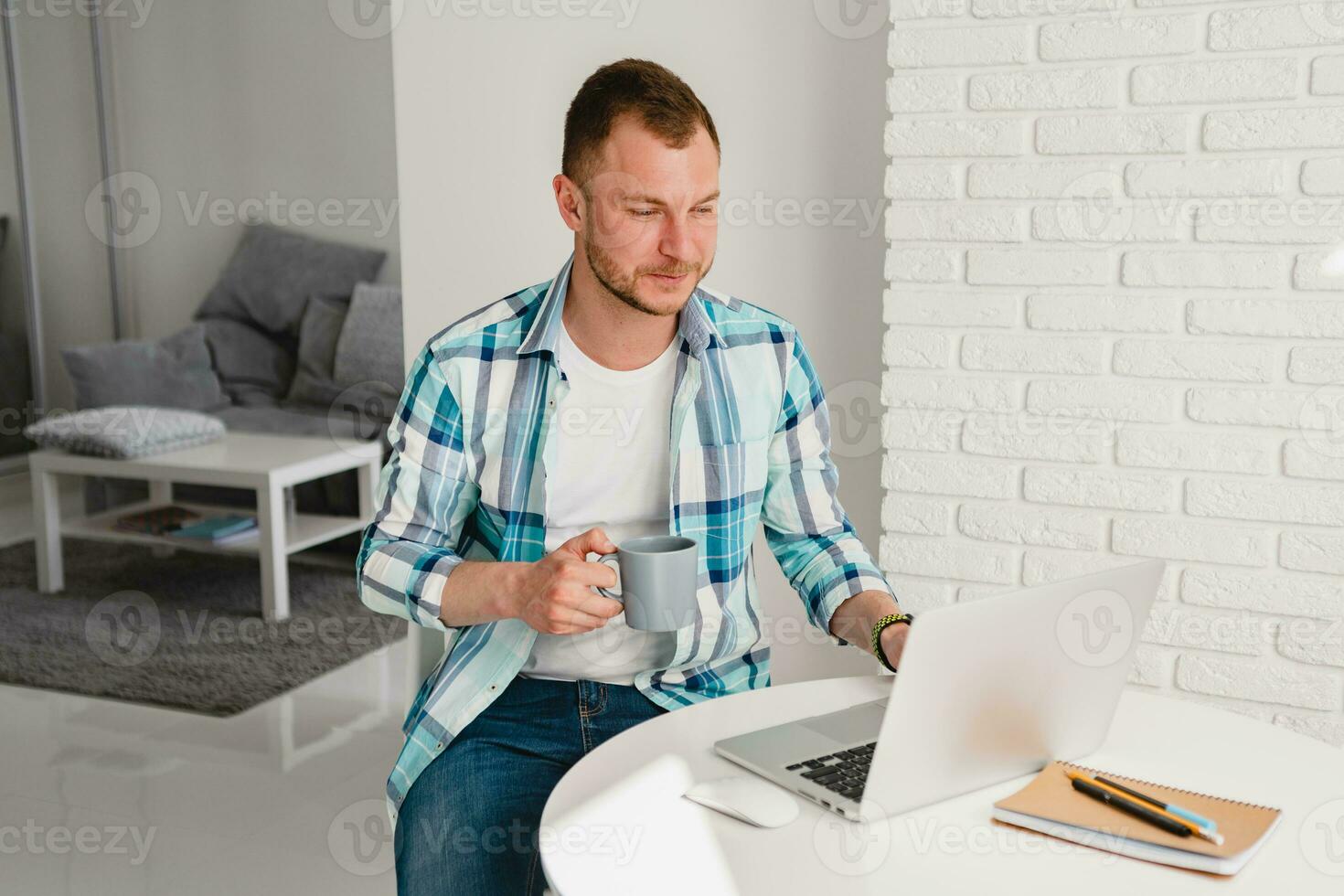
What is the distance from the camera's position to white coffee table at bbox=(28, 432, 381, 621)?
11.6 feet

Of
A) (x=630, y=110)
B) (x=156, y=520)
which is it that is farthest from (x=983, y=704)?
(x=156, y=520)

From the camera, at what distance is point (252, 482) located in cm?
351

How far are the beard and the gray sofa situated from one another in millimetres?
2909

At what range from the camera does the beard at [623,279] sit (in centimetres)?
Result: 145

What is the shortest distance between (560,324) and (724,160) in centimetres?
78

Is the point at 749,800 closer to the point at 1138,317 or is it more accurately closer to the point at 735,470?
the point at 735,470

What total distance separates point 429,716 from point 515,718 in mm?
100

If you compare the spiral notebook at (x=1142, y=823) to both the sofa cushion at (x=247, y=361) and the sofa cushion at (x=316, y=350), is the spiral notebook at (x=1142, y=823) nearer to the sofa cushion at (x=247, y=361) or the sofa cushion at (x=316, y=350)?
the sofa cushion at (x=316, y=350)

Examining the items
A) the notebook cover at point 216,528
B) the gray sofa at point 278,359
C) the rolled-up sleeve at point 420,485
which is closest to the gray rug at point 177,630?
the notebook cover at point 216,528

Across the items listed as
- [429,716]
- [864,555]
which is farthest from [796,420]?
[429,716]

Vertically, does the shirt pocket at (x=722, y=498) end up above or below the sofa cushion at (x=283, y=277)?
below

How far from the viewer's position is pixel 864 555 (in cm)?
152

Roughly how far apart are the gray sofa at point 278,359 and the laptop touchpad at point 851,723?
321 cm

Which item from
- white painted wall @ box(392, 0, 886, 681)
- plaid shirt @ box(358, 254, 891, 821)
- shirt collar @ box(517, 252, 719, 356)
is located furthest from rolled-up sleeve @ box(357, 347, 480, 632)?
white painted wall @ box(392, 0, 886, 681)
